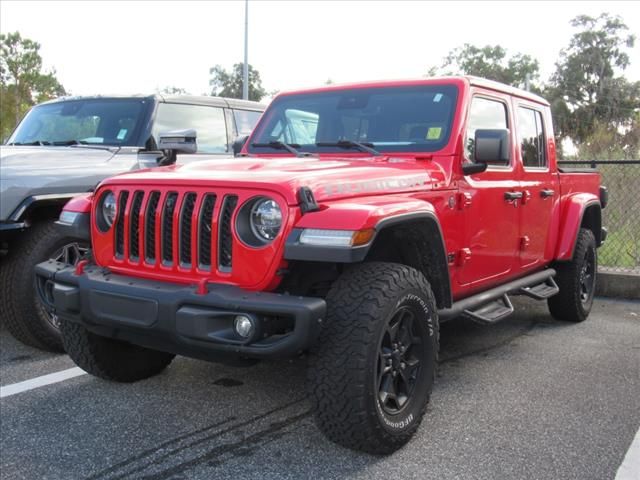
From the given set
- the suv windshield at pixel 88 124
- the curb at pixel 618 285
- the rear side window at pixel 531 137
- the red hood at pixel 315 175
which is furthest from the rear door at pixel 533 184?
the suv windshield at pixel 88 124

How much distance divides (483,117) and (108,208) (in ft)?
7.86

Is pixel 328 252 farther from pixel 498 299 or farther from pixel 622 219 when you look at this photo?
pixel 622 219

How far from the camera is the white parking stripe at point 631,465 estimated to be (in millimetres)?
2818

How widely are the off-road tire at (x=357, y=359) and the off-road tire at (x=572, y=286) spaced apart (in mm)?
3006

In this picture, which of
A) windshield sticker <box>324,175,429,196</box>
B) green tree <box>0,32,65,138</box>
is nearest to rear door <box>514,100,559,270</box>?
windshield sticker <box>324,175,429,196</box>

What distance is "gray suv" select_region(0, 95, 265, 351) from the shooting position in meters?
4.37

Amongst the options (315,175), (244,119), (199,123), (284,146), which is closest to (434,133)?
(284,146)

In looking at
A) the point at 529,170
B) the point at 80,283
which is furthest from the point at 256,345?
the point at 529,170

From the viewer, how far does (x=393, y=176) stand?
334cm

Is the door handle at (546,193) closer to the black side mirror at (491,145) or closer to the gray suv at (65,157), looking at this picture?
the black side mirror at (491,145)

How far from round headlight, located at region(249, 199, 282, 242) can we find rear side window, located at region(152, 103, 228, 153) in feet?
9.64

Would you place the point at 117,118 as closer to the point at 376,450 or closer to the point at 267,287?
the point at 267,287

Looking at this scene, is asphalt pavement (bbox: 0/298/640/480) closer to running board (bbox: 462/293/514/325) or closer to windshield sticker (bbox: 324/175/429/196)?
running board (bbox: 462/293/514/325)

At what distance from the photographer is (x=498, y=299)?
169 inches
